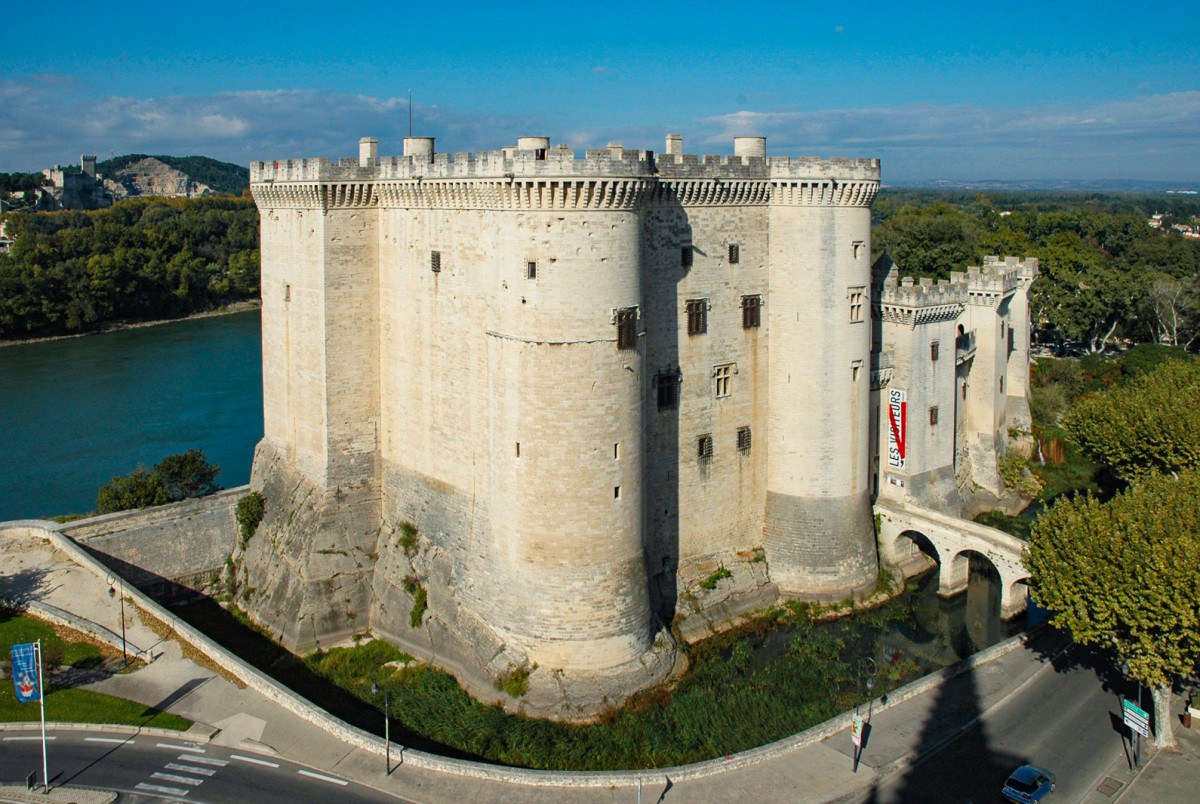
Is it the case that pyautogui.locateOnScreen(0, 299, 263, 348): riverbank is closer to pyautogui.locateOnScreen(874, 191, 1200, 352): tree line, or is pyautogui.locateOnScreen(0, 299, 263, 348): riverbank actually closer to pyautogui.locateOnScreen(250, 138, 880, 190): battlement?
pyautogui.locateOnScreen(250, 138, 880, 190): battlement

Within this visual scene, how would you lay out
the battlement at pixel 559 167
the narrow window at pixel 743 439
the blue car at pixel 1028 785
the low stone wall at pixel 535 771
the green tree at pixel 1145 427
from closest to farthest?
1. the blue car at pixel 1028 785
2. the low stone wall at pixel 535 771
3. the battlement at pixel 559 167
4. the narrow window at pixel 743 439
5. the green tree at pixel 1145 427

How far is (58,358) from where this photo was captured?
62938mm

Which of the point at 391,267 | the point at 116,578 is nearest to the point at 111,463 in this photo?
the point at 116,578

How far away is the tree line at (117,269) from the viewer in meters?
68.7

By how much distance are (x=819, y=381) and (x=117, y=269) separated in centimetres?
6206

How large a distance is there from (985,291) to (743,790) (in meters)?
21.3

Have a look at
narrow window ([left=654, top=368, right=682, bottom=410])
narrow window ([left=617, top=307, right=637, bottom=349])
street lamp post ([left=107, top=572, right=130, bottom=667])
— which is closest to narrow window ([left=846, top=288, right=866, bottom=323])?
narrow window ([left=654, top=368, right=682, bottom=410])

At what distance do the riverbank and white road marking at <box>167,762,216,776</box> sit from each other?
2227 inches

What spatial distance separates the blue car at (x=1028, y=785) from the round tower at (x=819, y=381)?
28.9 ft

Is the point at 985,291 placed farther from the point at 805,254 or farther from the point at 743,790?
the point at 743,790

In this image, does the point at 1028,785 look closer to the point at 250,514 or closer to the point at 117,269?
the point at 250,514

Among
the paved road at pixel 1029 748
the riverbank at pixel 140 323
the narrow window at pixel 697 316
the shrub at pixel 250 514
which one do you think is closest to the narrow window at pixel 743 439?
the narrow window at pixel 697 316

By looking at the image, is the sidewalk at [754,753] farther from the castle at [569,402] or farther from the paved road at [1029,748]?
the castle at [569,402]

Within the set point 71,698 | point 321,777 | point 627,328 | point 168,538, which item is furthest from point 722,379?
point 168,538
